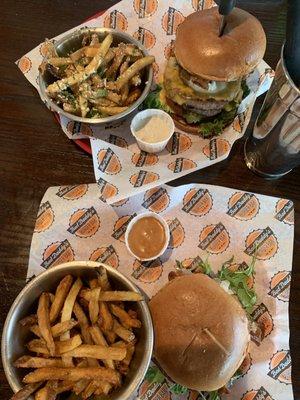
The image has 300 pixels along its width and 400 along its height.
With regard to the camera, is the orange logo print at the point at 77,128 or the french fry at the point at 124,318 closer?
the french fry at the point at 124,318

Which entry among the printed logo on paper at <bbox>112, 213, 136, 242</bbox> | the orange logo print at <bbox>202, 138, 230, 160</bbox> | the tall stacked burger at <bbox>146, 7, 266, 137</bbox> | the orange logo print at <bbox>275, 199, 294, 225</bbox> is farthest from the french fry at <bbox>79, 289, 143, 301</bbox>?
the tall stacked burger at <bbox>146, 7, 266, 137</bbox>

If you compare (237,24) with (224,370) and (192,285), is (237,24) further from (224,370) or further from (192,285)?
(224,370)

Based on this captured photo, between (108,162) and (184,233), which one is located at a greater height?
(108,162)

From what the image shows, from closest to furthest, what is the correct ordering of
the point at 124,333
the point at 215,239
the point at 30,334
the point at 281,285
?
the point at 124,333, the point at 30,334, the point at 281,285, the point at 215,239

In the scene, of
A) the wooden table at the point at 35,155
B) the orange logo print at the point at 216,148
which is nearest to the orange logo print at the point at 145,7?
the wooden table at the point at 35,155

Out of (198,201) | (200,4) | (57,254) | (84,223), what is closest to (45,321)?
(57,254)

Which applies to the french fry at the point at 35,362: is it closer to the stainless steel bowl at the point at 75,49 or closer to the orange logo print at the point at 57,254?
the orange logo print at the point at 57,254

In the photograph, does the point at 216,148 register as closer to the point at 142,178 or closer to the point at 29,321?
the point at 142,178

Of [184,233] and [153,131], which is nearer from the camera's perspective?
[184,233]
